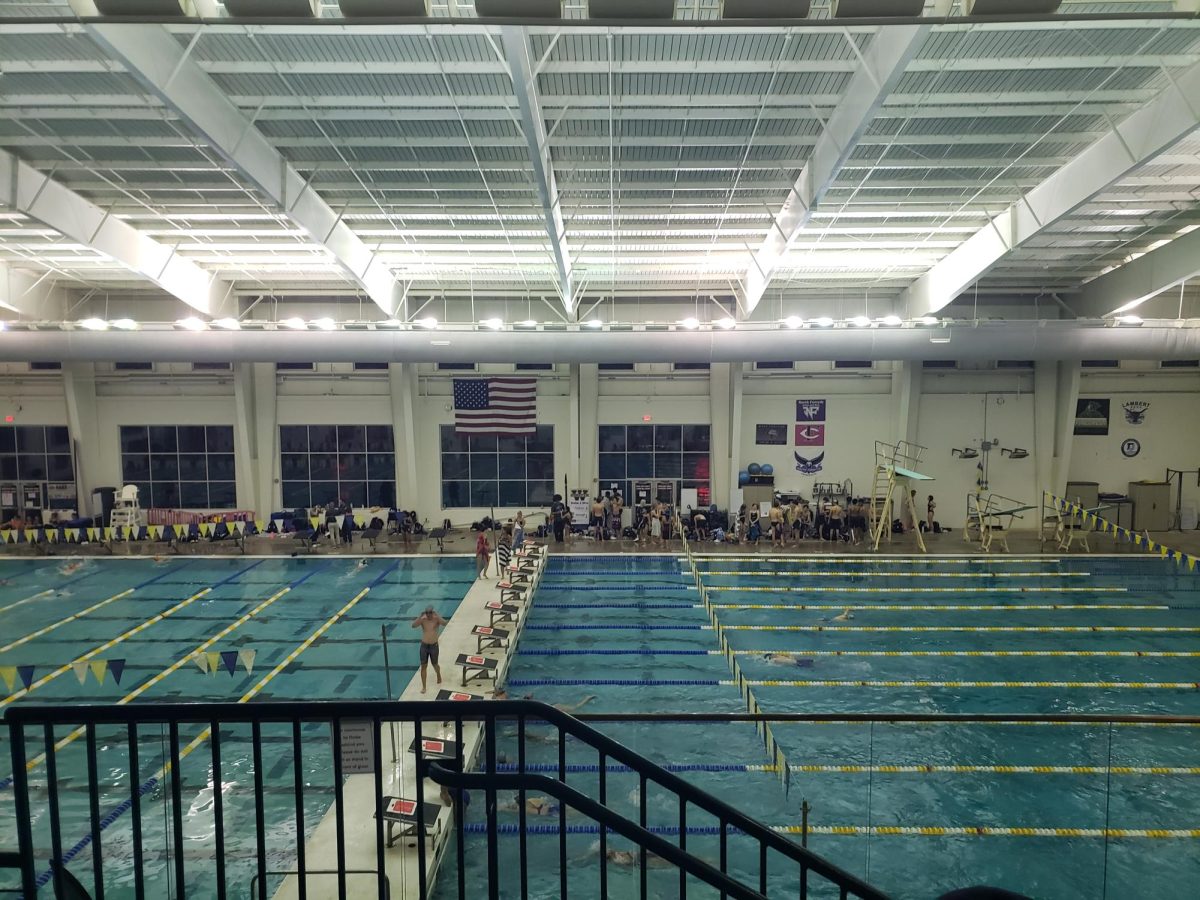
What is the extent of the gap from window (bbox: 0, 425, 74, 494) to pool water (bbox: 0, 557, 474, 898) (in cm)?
493

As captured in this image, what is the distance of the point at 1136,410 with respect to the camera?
22297 mm

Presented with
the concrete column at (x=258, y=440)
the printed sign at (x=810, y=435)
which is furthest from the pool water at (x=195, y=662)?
the printed sign at (x=810, y=435)

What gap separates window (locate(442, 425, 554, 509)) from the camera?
2292cm

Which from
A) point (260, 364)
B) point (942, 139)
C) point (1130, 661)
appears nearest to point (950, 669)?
point (1130, 661)

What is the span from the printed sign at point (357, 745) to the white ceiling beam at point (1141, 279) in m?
17.8

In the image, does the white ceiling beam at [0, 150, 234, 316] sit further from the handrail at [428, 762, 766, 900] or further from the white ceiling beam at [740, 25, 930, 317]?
the handrail at [428, 762, 766, 900]

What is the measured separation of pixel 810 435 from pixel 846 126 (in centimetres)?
1417

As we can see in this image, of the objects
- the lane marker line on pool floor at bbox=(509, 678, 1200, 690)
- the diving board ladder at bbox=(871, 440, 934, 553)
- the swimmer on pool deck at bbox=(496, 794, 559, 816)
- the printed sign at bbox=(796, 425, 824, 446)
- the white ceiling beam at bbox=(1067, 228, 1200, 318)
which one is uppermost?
the white ceiling beam at bbox=(1067, 228, 1200, 318)

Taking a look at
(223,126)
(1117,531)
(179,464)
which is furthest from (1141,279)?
(179,464)

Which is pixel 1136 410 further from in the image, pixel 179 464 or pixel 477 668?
pixel 179 464

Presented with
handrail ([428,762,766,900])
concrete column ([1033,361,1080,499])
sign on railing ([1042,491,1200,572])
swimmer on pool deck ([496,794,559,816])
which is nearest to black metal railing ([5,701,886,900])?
handrail ([428,762,766,900])

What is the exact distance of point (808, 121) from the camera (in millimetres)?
10320

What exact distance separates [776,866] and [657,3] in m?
6.89

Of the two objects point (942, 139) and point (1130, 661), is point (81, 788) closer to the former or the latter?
point (942, 139)
